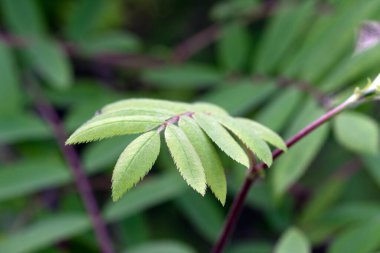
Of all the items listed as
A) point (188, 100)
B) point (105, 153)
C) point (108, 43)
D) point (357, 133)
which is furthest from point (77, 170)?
point (357, 133)

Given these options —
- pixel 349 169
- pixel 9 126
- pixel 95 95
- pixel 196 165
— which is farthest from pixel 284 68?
pixel 196 165

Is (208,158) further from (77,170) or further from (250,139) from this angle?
(77,170)

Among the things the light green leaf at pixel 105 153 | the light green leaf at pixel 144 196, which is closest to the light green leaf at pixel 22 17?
the light green leaf at pixel 105 153

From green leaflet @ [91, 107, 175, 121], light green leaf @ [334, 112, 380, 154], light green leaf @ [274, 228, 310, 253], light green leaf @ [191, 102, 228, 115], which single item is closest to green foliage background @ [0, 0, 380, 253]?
light green leaf @ [334, 112, 380, 154]

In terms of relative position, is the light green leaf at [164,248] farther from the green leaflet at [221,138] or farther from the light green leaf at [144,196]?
the green leaflet at [221,138]

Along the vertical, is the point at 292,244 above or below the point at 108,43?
below
